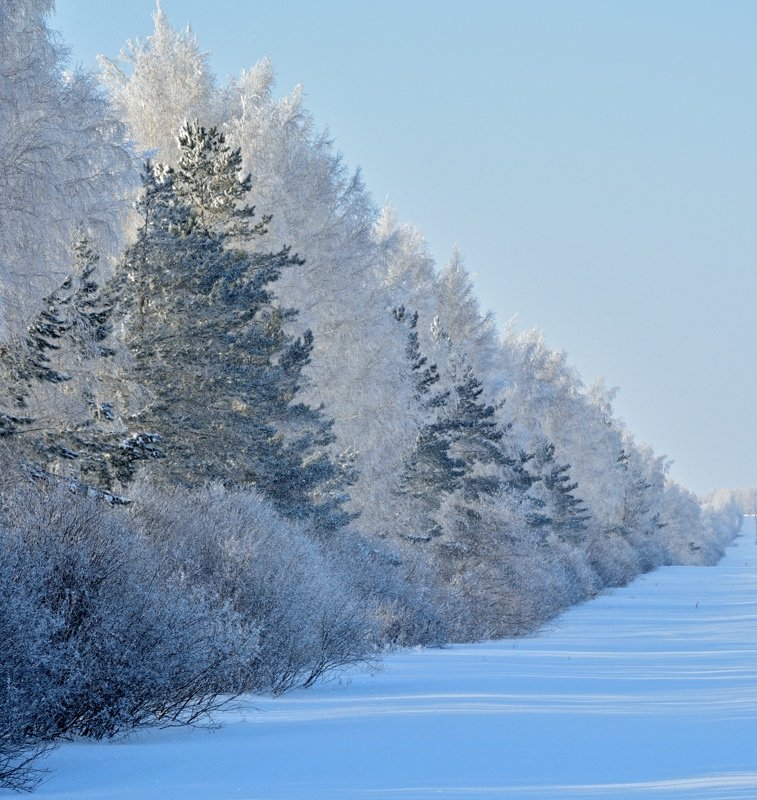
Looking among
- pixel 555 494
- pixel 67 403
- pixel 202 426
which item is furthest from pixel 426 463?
pixel 555 494

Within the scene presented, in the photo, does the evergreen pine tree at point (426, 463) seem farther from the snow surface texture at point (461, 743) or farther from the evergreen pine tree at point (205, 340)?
the snow surface texture at point (461, 743)

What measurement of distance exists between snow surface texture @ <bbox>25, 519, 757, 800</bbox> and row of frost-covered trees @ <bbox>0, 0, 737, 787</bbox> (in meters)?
0.55

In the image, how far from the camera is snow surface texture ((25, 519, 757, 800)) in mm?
6984

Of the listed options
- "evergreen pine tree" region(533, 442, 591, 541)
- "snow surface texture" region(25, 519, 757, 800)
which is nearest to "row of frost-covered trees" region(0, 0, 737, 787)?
"snow surface texture" region(25, 519, 757, 800)

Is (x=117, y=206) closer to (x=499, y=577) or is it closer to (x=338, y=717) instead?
(x=338, y=717)

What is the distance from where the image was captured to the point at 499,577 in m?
27.0

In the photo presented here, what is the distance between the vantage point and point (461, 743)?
8852mm

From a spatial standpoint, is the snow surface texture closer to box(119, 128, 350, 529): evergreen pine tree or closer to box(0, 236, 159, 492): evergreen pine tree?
box(0, 236, 159, 492): evergreen pine tree

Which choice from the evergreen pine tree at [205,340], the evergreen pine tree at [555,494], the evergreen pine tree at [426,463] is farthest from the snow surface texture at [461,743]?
the evergreen pine tree at [555,494]

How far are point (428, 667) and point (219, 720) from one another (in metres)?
6.59

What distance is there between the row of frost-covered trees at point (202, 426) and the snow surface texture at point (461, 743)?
0.55 meters

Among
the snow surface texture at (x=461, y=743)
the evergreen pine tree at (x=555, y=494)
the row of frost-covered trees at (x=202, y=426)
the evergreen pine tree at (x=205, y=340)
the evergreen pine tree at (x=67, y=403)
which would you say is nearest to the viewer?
the snow surface texture at (x=461, y=743)

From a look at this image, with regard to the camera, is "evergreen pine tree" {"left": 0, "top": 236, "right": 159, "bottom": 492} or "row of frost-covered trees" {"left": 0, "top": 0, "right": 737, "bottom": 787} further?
"evergreen pine tree" {"left": 0, "top": 236, "right": 159, "bottom": 492}

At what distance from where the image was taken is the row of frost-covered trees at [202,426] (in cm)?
847
